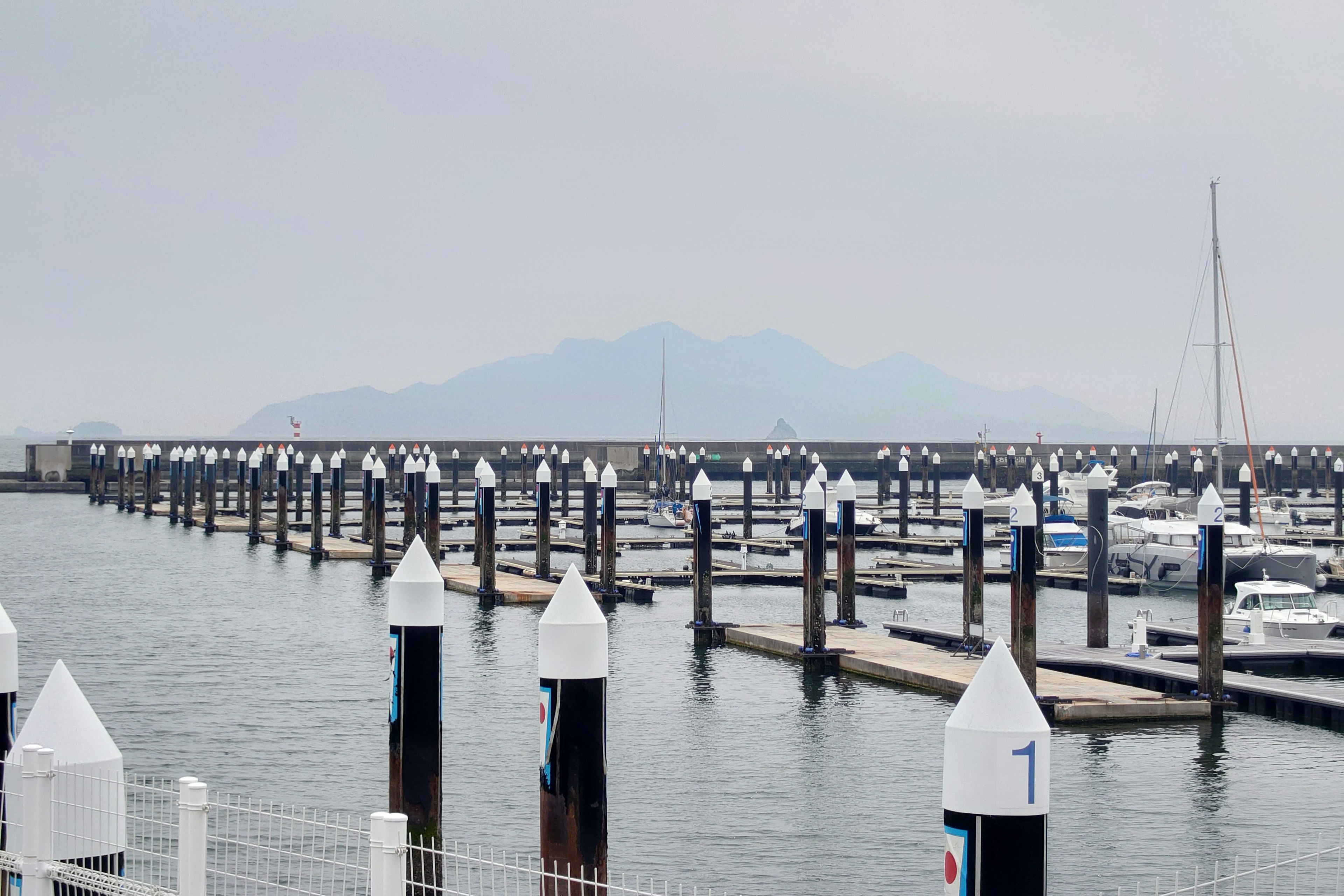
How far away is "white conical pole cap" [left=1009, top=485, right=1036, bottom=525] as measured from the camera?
2588 centimetres

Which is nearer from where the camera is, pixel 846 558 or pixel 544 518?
pixel 846 558

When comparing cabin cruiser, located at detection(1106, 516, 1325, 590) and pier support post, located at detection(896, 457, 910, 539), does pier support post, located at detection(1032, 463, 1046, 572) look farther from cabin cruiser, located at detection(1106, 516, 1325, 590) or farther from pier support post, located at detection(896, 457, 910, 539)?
pier support post, located at detection(896, 457, 910, 539)

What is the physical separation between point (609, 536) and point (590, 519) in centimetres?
990

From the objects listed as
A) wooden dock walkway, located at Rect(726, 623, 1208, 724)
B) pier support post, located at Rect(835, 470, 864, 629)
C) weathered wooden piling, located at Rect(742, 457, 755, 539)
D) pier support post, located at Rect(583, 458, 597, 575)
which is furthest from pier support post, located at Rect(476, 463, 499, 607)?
weathered wooden piling, located at Rect(742, 457, 755, 539)

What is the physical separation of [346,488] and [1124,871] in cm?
9506

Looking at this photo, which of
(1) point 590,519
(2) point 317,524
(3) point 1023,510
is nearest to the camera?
(3) point 1023,510

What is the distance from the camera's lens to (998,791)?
21.5 ft

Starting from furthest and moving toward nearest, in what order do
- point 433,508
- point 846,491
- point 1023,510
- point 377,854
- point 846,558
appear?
point 433,508, point 846,491, point 846,558, point 1023,510, point 377,854

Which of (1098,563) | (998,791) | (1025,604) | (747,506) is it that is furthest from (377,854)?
(747,506)

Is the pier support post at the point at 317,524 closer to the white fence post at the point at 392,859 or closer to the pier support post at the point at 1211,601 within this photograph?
the pier support post at the point at 1211,601

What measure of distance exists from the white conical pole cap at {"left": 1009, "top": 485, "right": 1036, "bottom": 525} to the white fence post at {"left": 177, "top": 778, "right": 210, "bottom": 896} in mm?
19129

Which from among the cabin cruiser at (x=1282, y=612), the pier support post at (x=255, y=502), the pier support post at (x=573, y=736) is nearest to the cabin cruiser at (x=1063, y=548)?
the cabin cruiser at (x=1282, y=612)

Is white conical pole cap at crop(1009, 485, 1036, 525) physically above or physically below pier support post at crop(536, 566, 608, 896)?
above

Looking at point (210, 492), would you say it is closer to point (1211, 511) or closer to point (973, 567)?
point (973, 567)
